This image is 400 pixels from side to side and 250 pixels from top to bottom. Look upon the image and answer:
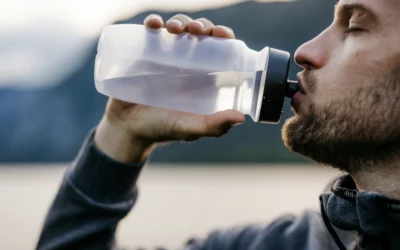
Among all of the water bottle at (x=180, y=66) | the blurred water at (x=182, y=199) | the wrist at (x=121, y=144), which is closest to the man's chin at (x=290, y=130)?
the water bottle at (x=180, y=66)

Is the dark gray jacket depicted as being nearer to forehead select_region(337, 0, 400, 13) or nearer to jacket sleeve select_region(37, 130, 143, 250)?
jacket sleeve select_region(37, 130, 143, 250)

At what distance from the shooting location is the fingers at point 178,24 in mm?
1862

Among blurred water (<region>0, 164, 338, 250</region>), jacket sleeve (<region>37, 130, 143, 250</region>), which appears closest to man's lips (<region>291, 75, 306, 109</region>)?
jacket sleeve (<region>37, 130, 143, 250</region>)

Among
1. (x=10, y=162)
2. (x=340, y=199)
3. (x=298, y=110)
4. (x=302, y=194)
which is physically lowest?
(x=10, y=162)

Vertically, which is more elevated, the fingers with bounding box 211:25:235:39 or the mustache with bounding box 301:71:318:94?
the fingers with bounding box 211:25:235:39

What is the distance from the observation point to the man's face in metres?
1.74

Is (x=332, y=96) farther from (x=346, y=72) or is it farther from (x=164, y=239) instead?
(x=164, y=239)

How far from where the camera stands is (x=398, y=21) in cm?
175

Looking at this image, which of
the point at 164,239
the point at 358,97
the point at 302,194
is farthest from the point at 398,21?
the point at 302,194

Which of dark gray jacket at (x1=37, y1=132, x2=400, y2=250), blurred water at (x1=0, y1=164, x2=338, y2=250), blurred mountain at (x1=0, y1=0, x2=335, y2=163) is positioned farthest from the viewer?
blurred mountain at (x1=0, y1=0, x2=335, y2=163)

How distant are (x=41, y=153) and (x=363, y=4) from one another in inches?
479

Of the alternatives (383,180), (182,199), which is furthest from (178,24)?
(182,199)

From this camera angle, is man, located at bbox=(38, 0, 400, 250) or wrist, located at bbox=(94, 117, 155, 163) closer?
man, located at bbox=(38, 0, 400, 250)

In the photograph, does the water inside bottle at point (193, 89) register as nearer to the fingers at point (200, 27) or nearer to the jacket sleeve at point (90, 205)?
the fingers at point (200, 27)
